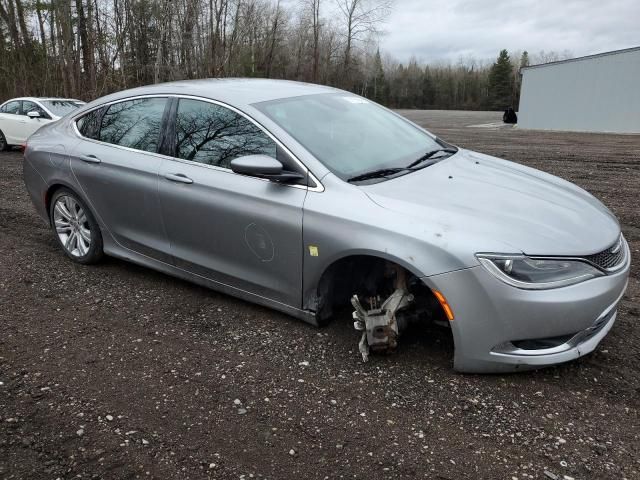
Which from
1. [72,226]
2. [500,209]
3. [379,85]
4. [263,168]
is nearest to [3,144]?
[72,226]

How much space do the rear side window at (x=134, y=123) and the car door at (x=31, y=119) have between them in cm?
916

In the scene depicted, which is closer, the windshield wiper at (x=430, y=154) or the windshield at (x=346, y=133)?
the windshield at (x=346, y=133)

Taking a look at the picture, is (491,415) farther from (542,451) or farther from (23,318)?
(23,318)

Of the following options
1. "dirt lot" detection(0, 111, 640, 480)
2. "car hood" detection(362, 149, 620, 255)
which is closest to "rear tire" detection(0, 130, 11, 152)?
"dirt lot" detection(0, 111, 640, 480)

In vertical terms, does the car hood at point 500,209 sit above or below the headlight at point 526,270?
above

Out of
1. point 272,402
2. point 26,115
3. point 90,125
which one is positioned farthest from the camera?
point 26,115

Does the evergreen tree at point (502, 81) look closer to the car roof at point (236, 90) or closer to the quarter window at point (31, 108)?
the quarter window at point (31, 108)

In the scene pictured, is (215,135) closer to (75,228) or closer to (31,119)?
(75,228)

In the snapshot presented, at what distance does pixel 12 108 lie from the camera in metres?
12.7

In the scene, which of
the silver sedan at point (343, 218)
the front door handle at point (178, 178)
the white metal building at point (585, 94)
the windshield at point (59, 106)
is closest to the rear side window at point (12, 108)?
the windshield at point (59, 106)

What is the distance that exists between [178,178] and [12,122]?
11634 mm

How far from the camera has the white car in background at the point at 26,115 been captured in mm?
12047

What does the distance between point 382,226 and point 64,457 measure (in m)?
1.91

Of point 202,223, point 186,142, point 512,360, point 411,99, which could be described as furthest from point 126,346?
point 411,99
